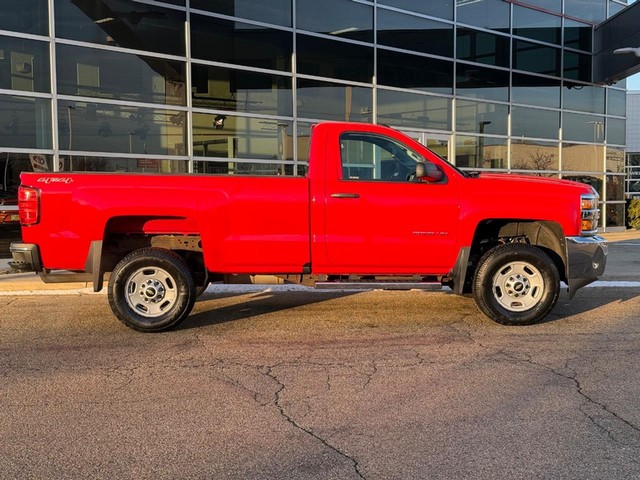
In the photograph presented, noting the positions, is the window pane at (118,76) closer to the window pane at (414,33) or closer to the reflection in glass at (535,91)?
the window pane at (414,33)

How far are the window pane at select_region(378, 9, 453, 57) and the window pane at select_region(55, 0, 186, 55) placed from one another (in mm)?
5437

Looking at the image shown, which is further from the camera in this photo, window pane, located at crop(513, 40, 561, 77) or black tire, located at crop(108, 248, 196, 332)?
window pane, located at crop(513, 40, 561, 77)

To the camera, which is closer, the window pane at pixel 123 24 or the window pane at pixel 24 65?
the window pane at pixel 24 65

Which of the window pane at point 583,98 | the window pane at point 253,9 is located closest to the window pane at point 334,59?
the window pane at point 253,9

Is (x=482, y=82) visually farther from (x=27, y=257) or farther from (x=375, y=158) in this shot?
(x=27, y=257)

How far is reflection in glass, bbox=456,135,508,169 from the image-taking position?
1680cm

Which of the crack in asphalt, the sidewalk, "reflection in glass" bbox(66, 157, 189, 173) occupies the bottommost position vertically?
the crack in asphalt

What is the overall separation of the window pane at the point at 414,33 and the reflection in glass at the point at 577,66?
4.68 meters

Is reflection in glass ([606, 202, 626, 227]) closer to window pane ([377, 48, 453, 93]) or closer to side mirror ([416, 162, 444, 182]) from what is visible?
window pane ([377, 48, 453, 93])

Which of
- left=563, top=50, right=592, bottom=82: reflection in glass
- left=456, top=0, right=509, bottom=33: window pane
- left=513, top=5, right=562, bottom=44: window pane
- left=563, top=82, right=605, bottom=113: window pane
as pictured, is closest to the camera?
left=456, top=0, right=509, bottom=33: window pane

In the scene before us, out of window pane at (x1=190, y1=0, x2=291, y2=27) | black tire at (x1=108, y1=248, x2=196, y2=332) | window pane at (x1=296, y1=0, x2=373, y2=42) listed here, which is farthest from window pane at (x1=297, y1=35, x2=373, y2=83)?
black tire at (x1=108, y1=248, x2=196, y2=332)

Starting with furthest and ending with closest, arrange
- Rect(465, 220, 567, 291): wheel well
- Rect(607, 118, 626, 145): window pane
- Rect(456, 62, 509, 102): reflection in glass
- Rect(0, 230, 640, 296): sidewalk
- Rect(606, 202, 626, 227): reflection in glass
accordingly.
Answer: Rect(607, 118, 626, 145): window pane
Rect(606, 202, 626, 227): reflection in glass
Rect(456, 62, 509, 102): reflection in glass
Rect(0, 230, 640, 296): sidewalk
Rect(465, 220, 567, 291): wheel well

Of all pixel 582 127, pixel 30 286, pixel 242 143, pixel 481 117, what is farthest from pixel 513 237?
pixel 582 127

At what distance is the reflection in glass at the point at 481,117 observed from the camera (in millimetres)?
16766
